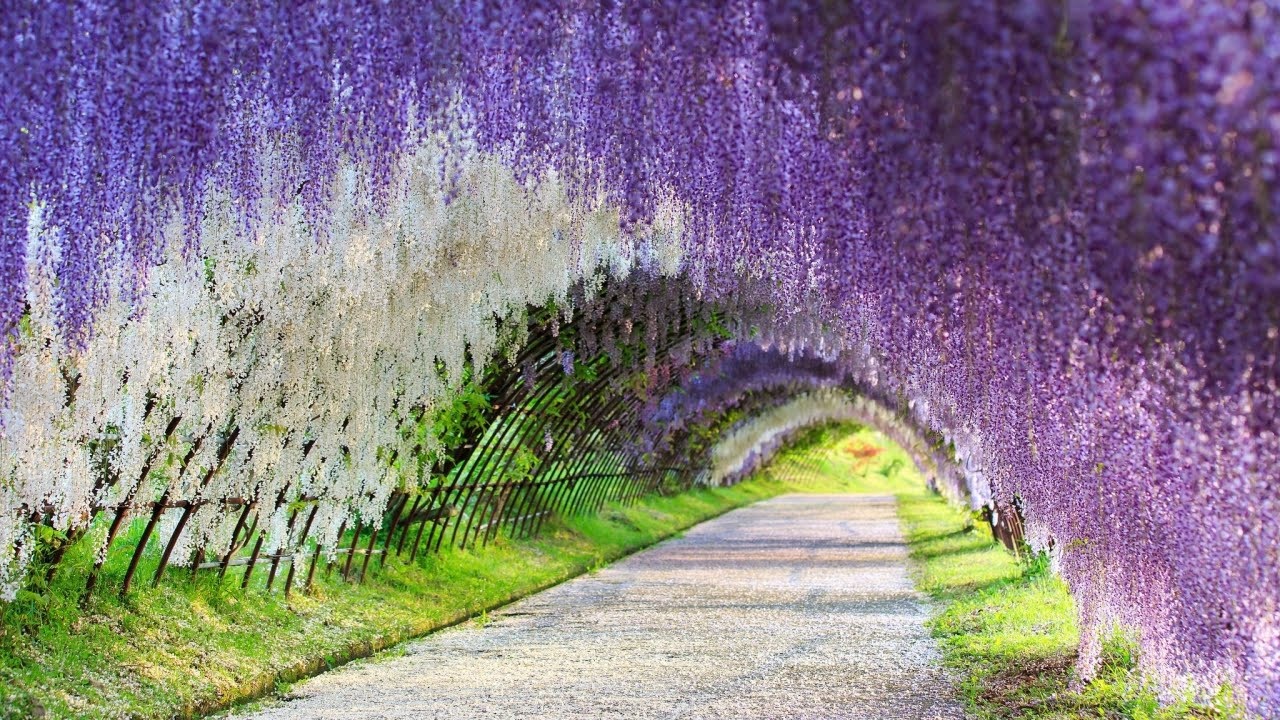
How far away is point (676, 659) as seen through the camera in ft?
32.5

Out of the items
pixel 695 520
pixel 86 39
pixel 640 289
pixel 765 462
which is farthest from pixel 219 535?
pixel 765 462

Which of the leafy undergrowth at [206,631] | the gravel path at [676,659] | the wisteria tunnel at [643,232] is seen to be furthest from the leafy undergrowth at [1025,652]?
the leafy undergrowth at [206,631]

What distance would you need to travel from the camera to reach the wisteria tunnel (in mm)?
3439

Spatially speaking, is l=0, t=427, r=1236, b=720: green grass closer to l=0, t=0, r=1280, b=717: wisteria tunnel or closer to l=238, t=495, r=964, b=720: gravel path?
l=0, t=0, r=1280, b=717: wisteria tunnel

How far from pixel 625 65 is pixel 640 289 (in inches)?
301

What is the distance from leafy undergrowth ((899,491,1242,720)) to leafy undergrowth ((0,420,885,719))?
471 cm

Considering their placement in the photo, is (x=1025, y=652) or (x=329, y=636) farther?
(x=329, y=636)

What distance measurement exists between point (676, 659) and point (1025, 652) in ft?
8.30

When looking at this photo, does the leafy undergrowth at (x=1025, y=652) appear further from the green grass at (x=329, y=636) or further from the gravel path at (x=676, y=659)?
the gravel path at (x=676, y=659)

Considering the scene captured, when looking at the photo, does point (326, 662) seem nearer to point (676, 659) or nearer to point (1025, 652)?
point (676, 659)

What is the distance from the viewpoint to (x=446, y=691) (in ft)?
28.4

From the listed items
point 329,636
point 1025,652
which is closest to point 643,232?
point 1025,652

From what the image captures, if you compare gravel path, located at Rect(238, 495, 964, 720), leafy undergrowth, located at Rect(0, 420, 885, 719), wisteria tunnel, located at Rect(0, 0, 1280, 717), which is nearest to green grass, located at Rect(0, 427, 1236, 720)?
leafy undergrowth, located at Rect(0, 420, 885, 719)

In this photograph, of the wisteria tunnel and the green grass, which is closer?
the wisteria tunnel
